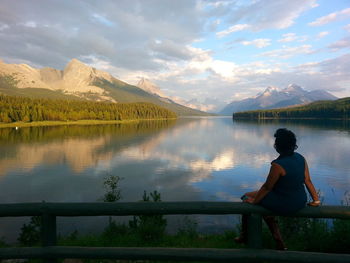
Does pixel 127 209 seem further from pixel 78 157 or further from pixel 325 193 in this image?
pixel 78 157

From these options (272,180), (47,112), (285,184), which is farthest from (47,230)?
(47,112)

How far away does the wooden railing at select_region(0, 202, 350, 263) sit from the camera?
4887 millimetres

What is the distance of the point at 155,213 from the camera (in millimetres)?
5035

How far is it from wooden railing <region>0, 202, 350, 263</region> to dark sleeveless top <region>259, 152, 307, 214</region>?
0.18 metres

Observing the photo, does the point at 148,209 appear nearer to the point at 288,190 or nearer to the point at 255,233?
the point at 255,233

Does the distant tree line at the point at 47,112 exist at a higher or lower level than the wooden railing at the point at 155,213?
higher

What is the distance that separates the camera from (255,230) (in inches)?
194

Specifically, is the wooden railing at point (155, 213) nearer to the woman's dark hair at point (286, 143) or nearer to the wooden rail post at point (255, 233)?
the wooden rail post at point (255, 233)

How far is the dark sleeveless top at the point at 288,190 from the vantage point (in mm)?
5047

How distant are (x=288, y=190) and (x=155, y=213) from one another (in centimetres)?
281

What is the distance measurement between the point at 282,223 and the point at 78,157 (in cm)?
4602

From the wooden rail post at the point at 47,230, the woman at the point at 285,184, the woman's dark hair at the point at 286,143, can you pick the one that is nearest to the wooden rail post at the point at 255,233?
the woman at the point at 285,184

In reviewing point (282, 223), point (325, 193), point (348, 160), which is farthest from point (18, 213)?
point (348, 160)

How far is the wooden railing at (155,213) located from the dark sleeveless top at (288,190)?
179 millimetres
